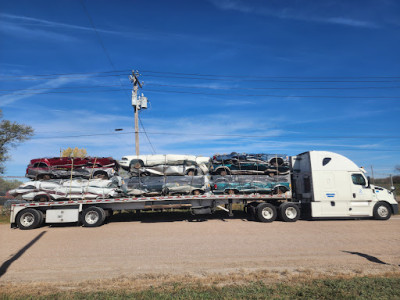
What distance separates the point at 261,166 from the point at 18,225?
38.4 feet

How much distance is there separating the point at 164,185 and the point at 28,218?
6350 mm

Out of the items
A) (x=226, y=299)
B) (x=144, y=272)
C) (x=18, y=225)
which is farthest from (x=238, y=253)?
(x=18, y=225)

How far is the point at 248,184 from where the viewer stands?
12.9 m

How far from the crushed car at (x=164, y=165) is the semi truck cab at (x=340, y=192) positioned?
5.36 meters

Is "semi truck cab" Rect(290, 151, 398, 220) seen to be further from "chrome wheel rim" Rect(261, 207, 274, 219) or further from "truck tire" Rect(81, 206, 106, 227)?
"truck tire" Rect(81, 206, 106, 227)

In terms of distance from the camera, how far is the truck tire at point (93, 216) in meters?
12.0

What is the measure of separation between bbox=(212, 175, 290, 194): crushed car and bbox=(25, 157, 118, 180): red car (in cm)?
542

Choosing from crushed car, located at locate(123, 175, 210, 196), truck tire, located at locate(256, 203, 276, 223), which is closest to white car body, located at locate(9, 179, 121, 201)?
crushed car, located at locate(123, 175, 210, 196)

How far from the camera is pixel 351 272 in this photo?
5.34m

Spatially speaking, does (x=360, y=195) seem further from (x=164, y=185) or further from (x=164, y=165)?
(x=164, y=165)

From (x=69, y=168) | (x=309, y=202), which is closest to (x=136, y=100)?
(x=69, y=168)

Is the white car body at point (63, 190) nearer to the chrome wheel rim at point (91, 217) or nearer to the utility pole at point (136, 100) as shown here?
the chrome wheel rim at point (91, 217)

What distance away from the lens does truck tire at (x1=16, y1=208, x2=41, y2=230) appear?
11820mm

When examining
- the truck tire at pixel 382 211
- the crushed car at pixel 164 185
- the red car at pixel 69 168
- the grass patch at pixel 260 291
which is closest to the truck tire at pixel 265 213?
the crushed car at pixel 164 185
